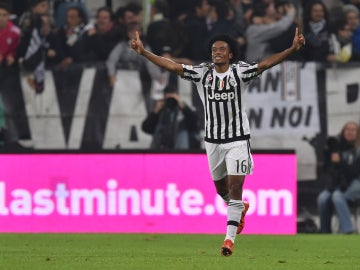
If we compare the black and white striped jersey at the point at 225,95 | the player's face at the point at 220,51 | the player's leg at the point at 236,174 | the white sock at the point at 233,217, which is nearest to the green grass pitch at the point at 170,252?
the white sock at the point at 233,217

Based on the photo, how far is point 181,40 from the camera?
64.8 ft

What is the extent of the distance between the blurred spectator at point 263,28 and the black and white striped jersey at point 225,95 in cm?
790

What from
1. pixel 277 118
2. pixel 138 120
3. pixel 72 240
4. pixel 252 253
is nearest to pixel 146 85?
pixel 138 120

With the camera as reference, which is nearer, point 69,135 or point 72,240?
point 72,240

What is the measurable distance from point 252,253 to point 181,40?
7.73 m

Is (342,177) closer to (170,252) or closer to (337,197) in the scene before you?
(337,197)

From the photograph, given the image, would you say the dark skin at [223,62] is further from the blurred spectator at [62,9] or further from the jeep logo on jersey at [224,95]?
the blurred spectator at [62,9]

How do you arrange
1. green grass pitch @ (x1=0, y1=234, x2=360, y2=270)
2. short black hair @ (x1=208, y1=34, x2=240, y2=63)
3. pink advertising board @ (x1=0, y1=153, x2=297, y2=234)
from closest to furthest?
green grass pitch @ (x1=0, y1=234, x2=360, y2=270)
short black hair @ (x1=208, y1=34, x2=240, y2=63)
pink advertising board @ (x1=0, y1=153, x2=297, y2=234)

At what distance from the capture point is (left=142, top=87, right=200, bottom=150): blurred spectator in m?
19.5

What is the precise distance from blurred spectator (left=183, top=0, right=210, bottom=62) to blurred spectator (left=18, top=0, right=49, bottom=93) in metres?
2.47

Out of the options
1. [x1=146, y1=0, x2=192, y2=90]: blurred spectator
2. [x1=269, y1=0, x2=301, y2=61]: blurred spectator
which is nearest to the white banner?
[x1=269, y1=0, x2=301, y2=61]: blurred spectator

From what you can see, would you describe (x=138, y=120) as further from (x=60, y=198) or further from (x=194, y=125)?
(x=60, y=198)

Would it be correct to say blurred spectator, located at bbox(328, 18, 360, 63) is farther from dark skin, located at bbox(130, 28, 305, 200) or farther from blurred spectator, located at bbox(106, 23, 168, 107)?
dark skin, located at bbox(130, 28, 305, 200)

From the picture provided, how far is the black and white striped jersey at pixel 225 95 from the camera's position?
39.0ft
